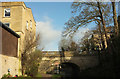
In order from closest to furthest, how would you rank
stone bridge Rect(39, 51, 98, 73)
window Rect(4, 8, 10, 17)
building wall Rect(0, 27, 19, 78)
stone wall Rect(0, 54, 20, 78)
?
stone wall Rect(0, 54, 20, 78)
building wall Rect(0, 27, 19, 78)
window Rect(4, 8, 10, 17)
stone bridge Rect(39, 51, 98, 73)

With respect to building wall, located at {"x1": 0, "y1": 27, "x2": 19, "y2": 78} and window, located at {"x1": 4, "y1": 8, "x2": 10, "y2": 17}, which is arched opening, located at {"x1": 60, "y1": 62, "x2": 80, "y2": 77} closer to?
building wall, located at {"x1": 0, "y1": 27, "x2": 19, "y2": 78}

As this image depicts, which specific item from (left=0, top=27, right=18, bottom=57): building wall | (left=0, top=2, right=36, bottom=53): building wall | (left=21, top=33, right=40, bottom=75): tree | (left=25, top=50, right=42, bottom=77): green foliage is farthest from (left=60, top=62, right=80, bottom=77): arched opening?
(left=0, top=27, right=18, bottom=57): building wall

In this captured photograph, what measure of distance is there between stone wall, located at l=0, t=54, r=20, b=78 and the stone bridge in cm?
538

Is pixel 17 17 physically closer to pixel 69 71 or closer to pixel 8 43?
pixel 8 43

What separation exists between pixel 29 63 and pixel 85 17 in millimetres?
10268

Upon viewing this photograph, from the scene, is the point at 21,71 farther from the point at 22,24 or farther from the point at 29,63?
the point at 22,24

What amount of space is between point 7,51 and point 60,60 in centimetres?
1066

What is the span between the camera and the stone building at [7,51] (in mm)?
14700

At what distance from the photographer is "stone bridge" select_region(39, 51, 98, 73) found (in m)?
23.7

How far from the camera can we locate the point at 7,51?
1627cm

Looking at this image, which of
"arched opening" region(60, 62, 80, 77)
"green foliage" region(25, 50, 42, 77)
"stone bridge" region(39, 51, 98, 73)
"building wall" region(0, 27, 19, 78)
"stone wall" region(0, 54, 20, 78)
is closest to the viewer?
"stone wall" region(0, 54, 20, 78)

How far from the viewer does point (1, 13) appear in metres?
22.6

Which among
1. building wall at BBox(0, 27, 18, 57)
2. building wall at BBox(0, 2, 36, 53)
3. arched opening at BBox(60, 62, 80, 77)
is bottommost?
arched opening at BBox(60, 62, 80, 77)

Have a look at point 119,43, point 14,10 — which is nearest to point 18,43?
point 14,10
